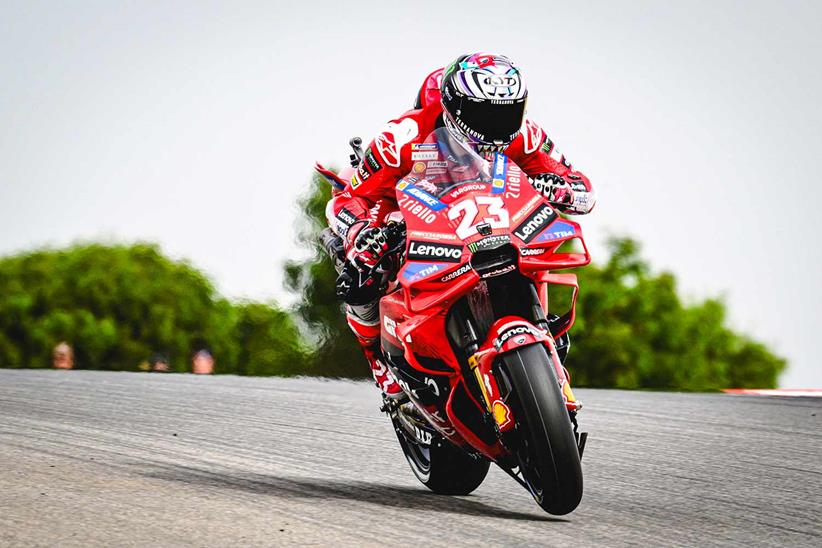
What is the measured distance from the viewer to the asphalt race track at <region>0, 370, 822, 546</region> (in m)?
5.01

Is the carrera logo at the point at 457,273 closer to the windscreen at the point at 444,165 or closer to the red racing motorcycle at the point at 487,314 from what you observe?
the red racing motorcycle at the point at 487,314

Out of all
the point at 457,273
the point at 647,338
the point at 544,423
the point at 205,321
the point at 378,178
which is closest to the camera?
the point at 544,423

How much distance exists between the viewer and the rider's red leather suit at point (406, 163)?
612 centimetres

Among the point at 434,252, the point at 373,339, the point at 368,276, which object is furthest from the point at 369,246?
the point at 373,339

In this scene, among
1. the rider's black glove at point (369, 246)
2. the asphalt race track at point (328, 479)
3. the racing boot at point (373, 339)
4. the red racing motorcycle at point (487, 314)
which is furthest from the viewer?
the racing boot at point (373, 339)

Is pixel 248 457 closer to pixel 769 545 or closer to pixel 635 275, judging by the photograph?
pixel 769 545

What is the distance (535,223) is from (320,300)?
38893 mm

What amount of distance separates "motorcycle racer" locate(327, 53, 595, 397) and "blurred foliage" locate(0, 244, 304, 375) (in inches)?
2325

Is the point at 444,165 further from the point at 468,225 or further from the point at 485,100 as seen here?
the point at 468,225

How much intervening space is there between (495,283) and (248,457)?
2.67m

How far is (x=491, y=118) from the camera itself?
575 centimetres

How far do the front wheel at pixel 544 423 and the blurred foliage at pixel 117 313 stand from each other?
60.4m

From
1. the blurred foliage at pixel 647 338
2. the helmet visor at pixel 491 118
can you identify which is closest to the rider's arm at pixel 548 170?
the helmet visor at pixel 491 118

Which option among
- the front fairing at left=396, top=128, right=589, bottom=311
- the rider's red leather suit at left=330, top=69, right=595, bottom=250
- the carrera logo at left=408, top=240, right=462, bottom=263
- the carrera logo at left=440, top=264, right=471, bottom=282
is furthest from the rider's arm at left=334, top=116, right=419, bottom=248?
the carrera logo at left=440, top=264, right=471, bottom=282
